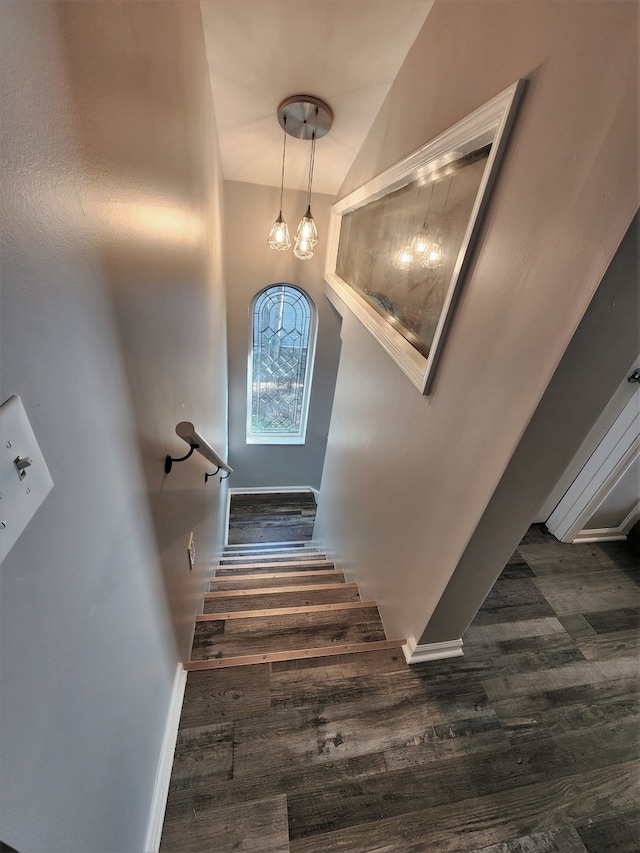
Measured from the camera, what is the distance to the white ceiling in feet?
4.47

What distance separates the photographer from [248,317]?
3678 mm

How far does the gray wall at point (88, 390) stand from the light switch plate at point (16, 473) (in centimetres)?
2

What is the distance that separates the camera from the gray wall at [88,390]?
367 millimetres

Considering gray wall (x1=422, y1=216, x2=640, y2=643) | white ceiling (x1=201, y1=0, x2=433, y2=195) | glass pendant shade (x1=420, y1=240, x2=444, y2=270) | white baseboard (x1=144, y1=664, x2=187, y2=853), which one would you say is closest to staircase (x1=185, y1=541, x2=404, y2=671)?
white baseboard (x1=144, y1=664, x2=187, y2=853)

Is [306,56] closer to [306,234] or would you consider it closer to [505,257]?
[306,234]

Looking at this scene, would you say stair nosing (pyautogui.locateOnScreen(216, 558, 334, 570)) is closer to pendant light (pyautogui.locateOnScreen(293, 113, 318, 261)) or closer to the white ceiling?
pendant light (pyautogui.locateOnScreen(293, 113, 318, 261))

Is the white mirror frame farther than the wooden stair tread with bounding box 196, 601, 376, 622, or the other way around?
the wooden stair tread with bounding box 196, 601, 376, 622

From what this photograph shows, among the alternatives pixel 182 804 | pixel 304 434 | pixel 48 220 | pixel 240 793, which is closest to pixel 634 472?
pixel 240 793

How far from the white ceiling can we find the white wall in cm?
14

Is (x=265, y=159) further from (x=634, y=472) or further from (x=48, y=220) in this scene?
(x=634, y=472)

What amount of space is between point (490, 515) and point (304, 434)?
3601mm

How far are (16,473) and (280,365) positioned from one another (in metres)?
3.84

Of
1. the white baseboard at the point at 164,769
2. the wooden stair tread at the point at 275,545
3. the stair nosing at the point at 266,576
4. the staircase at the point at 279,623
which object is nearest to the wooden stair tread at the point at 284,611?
the staircase at the point at 279,623

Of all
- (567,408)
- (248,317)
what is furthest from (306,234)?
(567,408)
